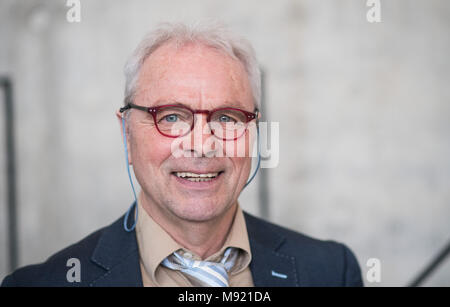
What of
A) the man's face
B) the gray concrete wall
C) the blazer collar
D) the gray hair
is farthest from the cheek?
A: the gray concrete wall

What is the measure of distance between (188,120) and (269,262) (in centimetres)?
49

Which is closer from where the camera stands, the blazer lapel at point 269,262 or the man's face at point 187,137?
the man's face at point 187,137

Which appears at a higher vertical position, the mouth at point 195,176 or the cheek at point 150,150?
the cheek at point 150,150

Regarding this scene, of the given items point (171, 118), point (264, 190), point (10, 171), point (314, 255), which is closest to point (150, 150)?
point (171, 118)

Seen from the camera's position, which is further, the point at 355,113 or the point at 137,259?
the point at 355,113

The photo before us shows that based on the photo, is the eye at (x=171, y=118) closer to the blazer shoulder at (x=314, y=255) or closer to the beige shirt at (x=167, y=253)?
the beige shirt at (x=167, y=253)

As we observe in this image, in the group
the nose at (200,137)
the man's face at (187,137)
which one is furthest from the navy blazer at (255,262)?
the nose at (200,137)

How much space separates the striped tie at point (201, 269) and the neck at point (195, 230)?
0.04m

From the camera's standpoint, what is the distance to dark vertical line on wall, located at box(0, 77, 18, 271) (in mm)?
2600

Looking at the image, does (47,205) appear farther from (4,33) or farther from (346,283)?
(346,283)

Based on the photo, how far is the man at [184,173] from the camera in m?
1.11

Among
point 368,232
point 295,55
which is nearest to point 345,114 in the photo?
point 295,55

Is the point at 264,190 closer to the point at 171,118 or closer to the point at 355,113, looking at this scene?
the point at 355,113

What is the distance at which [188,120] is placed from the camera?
1111 mm
